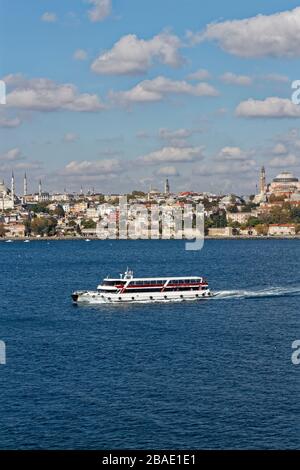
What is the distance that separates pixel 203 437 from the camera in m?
8.55

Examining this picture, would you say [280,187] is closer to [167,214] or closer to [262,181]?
[262,181]

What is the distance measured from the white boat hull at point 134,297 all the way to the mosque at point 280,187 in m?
74.8

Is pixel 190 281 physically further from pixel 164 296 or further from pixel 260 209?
pixel 260 209

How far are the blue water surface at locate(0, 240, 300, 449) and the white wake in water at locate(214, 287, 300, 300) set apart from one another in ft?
0.57

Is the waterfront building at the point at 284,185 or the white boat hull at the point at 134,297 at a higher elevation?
the waterfront building at the point at 284,185

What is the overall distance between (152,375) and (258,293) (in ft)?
38.2

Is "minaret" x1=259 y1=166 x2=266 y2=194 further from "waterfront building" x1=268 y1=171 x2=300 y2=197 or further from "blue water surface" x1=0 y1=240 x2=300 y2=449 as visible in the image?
"blue water surface" x1=0 y1=240 x2=300 y2=449

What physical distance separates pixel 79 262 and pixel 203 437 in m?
33.9

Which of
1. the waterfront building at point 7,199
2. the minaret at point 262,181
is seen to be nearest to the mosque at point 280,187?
the minaret at point 262,181

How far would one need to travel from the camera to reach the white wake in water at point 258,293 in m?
21.9

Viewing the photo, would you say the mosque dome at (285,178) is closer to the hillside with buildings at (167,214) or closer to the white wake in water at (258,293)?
the hillside with buildings at (167,214)

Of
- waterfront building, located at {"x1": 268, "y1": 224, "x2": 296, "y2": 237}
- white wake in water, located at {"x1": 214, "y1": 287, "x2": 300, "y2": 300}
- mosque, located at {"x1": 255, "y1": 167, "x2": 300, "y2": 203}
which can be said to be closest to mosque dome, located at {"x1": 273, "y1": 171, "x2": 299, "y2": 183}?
mosque, located at {"x1": 255, "y1": 167, "x2": 300, "y2": 203}

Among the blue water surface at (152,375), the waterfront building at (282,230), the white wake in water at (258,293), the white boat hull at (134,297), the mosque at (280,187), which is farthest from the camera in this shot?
the mosque at (280,187)

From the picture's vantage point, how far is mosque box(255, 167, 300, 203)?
97250 millimetres
